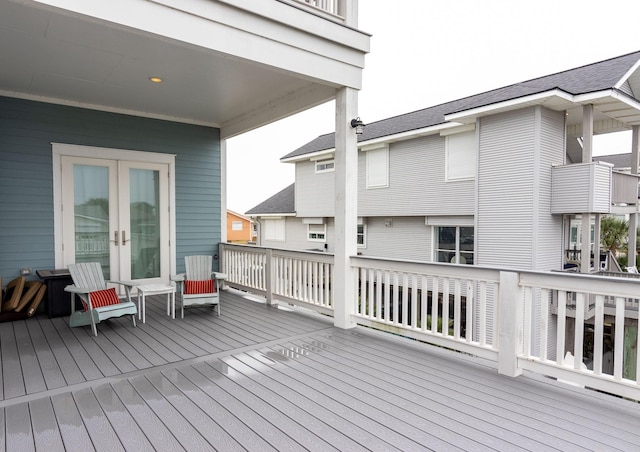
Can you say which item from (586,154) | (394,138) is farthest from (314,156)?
(586,154)

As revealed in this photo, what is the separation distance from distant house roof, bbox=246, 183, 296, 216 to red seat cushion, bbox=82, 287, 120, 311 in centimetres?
1262

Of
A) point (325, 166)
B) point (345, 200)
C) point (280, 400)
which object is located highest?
point (325, 166)

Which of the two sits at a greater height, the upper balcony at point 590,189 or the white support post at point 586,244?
the upper balcony at point 590,189

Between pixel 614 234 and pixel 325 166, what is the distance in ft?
38.7

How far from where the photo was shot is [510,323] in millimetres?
2967

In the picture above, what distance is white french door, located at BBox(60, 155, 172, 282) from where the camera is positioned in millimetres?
5543

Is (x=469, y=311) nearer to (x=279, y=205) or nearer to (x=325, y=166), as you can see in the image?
(x=325, y=166)

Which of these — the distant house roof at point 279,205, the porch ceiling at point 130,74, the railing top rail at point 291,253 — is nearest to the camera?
the porch ceiling at point 130,74

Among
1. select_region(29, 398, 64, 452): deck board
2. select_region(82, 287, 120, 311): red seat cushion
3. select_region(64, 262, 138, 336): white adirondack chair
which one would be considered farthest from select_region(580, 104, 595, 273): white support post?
select_region(29, 398, 64, 452): deck board

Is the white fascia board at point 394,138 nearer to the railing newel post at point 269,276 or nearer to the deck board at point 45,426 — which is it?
the railing newel post at point 269,276

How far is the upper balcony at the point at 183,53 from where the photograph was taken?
3.05 metres

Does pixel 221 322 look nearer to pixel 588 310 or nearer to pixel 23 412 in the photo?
pixel 23 412

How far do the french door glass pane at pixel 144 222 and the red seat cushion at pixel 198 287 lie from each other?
1627 mm

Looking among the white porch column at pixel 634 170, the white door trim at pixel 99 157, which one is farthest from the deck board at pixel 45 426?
the white porch column at pixel 634 170
